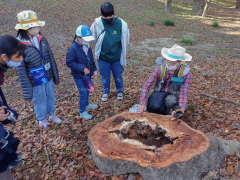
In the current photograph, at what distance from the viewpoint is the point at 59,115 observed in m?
4.11

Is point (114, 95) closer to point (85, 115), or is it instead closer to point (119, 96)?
point (119, 96)

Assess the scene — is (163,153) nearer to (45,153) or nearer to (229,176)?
(229,176)

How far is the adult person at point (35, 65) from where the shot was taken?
276cm

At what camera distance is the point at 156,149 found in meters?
2.31

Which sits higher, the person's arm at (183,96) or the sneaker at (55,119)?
the person's arm at (183,96)

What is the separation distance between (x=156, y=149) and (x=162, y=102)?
1.26m

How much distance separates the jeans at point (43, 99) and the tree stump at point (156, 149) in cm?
136

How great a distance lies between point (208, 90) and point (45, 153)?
429cm

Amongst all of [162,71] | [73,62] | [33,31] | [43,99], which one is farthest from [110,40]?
[43,99]

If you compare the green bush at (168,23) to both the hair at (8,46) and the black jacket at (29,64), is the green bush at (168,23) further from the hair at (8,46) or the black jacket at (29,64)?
the hair at (8,46)

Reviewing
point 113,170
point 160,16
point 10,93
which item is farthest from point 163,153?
point 160,16

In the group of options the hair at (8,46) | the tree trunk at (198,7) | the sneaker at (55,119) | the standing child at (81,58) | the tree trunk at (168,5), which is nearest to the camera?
the hair at (8,46)

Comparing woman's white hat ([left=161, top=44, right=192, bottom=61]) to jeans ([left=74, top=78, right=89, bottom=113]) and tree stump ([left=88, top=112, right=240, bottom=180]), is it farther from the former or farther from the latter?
jeans ([left=74, top=78, right=89, bottom=113])

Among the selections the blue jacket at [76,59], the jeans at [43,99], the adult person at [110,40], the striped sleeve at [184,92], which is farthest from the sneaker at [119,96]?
the striped sleeve at [184,92]
